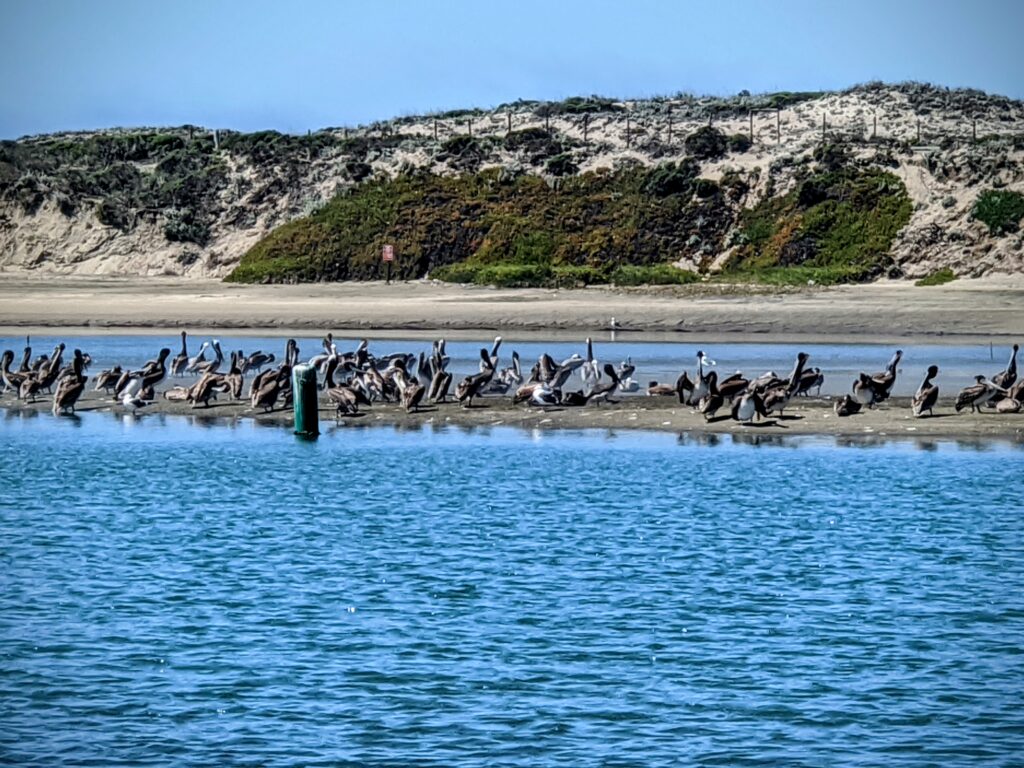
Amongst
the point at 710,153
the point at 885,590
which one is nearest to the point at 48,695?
the point at 885,590

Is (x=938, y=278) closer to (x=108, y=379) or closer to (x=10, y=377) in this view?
(x=108, y=379)

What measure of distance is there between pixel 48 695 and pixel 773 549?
786 cm

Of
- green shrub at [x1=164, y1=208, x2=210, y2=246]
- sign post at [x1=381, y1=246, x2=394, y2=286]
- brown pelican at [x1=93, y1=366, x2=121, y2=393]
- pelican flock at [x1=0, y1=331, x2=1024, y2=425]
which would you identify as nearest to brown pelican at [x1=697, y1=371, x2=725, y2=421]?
pelican flock at [x1=0, y1=331, x2=1024, y2=425]

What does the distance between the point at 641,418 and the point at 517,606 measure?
39.7 feet

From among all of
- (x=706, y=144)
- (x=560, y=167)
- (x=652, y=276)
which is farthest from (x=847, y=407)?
(x=706, y=144)

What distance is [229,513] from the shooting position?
1941cm

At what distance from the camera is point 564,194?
217ft

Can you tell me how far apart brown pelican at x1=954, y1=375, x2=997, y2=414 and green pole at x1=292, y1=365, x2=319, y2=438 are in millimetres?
9540

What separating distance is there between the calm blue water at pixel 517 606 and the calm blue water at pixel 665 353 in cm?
788

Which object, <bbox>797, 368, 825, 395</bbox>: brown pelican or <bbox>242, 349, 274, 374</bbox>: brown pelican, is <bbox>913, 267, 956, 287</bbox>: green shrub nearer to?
<bbox>797, 368, 825, 395</bbox>: brown pelican

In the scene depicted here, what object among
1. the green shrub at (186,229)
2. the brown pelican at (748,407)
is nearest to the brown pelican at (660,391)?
the brown pelican at (748,407)

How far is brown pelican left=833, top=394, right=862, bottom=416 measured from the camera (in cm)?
2525

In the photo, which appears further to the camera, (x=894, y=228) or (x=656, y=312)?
(x=894, y=228)

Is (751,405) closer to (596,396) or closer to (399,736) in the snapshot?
(596,396)
